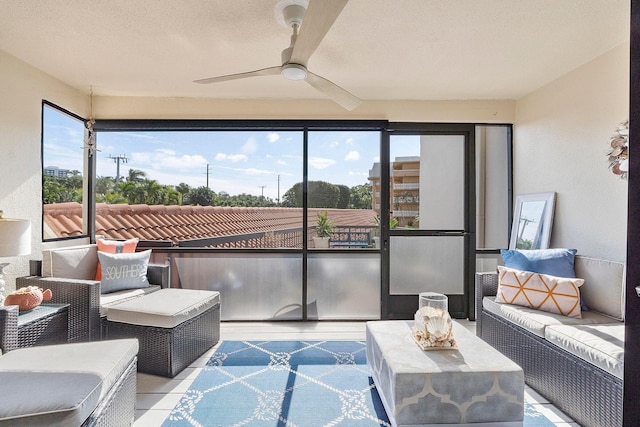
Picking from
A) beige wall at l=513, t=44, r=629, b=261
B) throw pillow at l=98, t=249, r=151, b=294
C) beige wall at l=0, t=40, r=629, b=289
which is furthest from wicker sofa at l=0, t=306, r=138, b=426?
beige wall at l=513, t=44, r=629, b=261

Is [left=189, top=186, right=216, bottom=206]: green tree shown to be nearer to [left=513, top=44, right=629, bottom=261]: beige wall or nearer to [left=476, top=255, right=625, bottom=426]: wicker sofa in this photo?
[left=476, top=255, right=625, bottom=426]: wicker sofa

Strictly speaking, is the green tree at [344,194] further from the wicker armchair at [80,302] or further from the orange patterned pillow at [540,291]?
the wicker armchair at [80,302]

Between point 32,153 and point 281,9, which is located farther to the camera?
point 32,153

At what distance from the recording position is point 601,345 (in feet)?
6.05

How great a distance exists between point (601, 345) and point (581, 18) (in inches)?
79.2

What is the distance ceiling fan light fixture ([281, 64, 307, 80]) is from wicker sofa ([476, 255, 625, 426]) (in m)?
2.26

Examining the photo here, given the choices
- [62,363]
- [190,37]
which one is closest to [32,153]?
[190,37]

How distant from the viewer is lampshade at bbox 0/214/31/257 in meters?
2.23

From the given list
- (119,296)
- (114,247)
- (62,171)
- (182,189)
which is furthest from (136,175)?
(119,296)

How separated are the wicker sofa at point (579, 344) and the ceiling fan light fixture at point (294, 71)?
88.8 inches

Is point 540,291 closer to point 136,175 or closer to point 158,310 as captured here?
point 158,310

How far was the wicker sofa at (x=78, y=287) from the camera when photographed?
249cm

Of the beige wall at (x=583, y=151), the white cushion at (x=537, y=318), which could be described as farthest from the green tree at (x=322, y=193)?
the beige wall at (x=583, y=151)

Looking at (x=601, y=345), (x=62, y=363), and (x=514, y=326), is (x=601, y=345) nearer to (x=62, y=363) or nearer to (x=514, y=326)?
(x=514, y=326)
